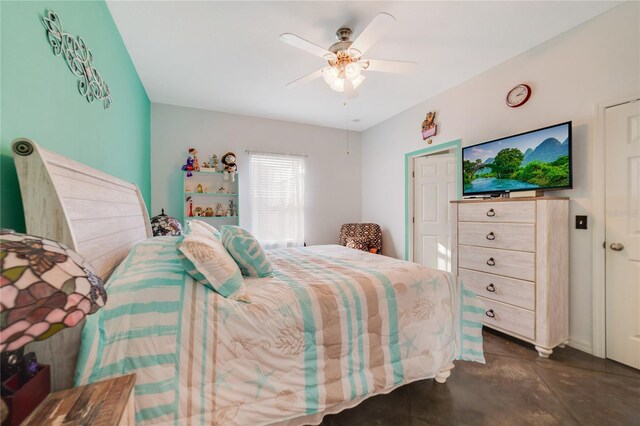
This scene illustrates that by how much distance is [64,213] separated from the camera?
96 cm

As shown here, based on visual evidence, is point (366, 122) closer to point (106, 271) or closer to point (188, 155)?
point (188, 155)

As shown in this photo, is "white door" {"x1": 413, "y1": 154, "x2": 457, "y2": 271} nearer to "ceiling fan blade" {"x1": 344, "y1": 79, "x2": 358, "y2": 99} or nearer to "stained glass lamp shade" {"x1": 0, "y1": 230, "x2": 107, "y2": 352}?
"ceiling fan blade" {"x1": 344, "y1": 79, "x2": 358, "y2": 99}

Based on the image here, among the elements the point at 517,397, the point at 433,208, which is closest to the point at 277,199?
the point at 433,208

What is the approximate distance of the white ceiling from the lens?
6.29 ft

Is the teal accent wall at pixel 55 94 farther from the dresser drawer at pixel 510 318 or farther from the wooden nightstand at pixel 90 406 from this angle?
the dresser drawer at pixel 510 318

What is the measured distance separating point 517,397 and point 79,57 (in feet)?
10.6

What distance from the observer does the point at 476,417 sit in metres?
1.46

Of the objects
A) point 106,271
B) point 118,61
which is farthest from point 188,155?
point 106,271

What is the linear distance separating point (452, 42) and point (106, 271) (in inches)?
121

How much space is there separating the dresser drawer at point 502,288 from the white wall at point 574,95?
0.43 m

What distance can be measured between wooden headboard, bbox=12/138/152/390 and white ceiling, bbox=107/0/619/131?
1.49 meters

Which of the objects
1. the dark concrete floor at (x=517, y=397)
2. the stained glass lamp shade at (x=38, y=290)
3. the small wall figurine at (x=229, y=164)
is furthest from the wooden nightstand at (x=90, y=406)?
the small wall figurine at (x=229, y=164)

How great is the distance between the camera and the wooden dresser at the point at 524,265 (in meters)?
2.05

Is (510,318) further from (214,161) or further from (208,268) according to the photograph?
(214,161)
